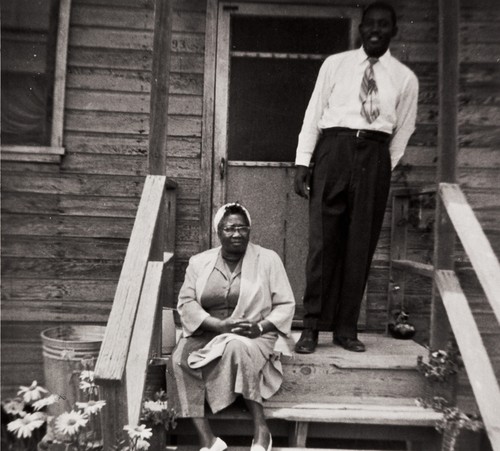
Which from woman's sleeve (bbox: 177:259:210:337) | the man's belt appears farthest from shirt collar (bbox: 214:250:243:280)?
the man's belt

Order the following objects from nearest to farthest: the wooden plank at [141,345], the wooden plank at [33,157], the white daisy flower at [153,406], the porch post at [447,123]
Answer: the wooden plank at [141,345], the white daisy flower at [153,406], the porch post at [447,123], the wooden plank at [33,157]

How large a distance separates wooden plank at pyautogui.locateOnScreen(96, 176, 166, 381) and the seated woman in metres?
0.40

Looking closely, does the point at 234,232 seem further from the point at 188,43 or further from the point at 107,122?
the point at 188,43

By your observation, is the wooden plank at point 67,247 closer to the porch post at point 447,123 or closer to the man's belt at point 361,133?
the man's belt at point 361,133

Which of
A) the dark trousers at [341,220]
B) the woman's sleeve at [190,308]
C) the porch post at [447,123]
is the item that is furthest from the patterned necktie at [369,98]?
the woman's sleeve at [190,308]

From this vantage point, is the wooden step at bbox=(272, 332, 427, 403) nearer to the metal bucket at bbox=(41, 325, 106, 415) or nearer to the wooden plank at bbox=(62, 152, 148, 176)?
the metal bucket at bbox=(41, 325, 106, 415)

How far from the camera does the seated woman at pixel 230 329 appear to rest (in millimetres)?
3062

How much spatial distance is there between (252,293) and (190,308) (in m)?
0.34

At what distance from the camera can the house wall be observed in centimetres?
464

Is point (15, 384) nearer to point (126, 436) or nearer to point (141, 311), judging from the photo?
point (141, 311)

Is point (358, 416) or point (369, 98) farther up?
point (369, 98)

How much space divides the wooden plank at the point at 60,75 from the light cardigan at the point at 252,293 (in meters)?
1.84

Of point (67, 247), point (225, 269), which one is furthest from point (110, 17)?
point (225, 269)

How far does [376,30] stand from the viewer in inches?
142
